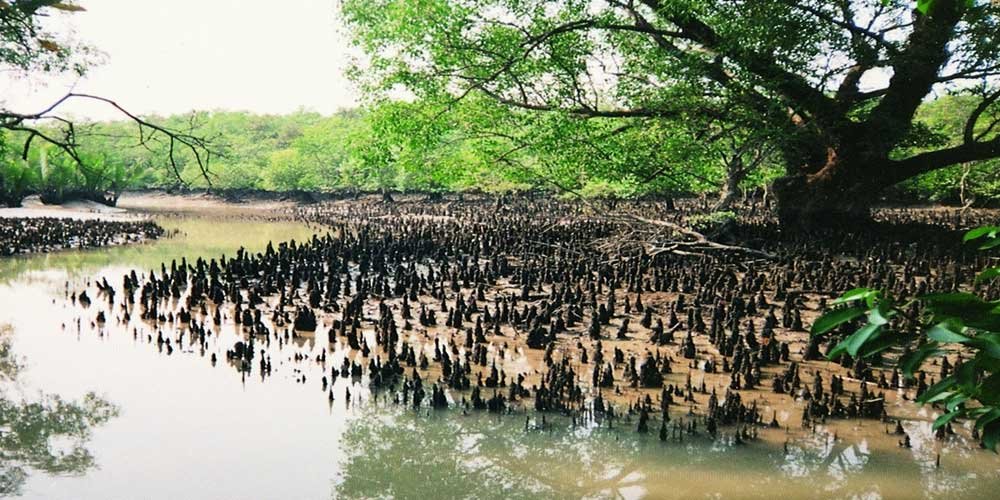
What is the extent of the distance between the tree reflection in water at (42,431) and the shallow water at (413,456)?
0.16 ft

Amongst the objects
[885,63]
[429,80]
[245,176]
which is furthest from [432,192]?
[885,63]

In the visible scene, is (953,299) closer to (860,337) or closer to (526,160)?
(860,337)

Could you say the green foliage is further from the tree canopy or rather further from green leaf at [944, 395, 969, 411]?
green leaf at [944, 395, 969, 411]

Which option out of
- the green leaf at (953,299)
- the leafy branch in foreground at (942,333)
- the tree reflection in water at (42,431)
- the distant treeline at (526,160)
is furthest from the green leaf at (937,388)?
the tree reflection in water at (42,431)

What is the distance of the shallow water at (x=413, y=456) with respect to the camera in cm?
384

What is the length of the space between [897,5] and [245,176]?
34543mm

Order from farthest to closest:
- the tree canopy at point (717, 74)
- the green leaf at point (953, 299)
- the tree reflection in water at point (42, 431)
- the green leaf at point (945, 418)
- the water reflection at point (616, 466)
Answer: the tree canopy at point (717, 74) → the tree reflection in water at point (42, 431) → the water reflection at point (616, 466) → the green leaf at point (945, 418) → the green leaf at point (953, 299)

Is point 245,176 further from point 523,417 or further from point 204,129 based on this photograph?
point 523,417

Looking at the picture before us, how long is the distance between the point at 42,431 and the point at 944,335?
17.4 ft

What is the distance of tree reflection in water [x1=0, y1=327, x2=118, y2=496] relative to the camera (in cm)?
404

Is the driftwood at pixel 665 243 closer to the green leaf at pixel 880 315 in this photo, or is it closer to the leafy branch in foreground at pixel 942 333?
the leafy branch in foreground at pixel 942 333

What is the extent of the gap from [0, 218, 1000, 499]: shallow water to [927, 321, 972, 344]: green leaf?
2.95 m

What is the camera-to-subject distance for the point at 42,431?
4.63 m

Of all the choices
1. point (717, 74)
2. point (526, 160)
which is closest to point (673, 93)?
point (717, 74)
